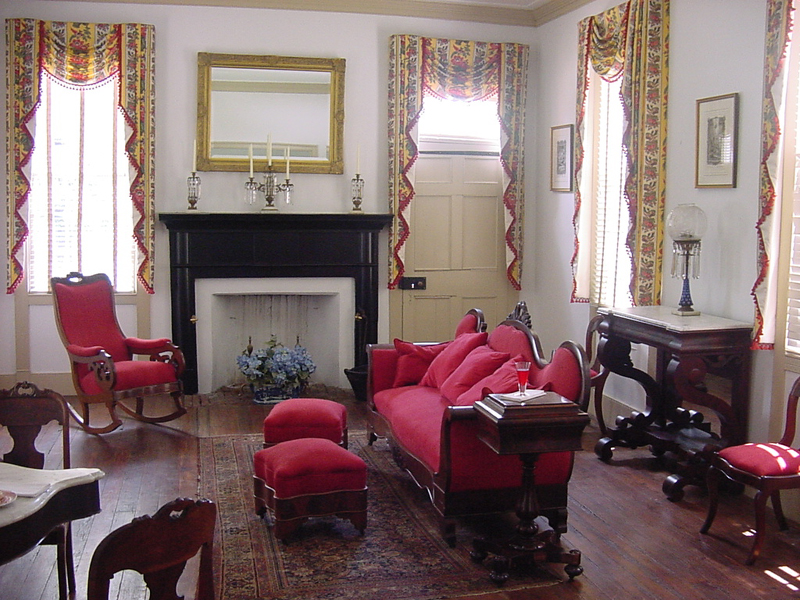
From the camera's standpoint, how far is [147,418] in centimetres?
596

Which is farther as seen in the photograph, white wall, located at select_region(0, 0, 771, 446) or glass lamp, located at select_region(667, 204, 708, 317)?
white wall, located at select_region(0, 0, 771, 446)

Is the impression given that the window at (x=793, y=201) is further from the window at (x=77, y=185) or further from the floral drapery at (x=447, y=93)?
the window at (x=77, y=185)

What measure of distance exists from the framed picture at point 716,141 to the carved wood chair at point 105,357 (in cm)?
368

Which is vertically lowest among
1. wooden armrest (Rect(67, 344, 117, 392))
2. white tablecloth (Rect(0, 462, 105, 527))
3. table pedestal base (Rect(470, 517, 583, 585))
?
table pedestal base (Rect(470, 517, 583, 585))

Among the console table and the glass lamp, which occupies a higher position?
the glass lamp

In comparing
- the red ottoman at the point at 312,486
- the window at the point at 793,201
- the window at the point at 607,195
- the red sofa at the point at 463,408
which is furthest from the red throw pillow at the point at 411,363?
the window at the point at 793,201

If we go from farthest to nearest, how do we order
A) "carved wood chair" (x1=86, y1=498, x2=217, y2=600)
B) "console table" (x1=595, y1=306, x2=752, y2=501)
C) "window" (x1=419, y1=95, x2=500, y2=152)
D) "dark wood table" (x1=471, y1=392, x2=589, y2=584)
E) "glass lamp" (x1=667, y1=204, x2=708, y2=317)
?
"window" (x1=419, y1=95, x2=500, y2=152) → "glass lamp" (x1=667, y1=204, x2=708, y2=317) → "console table" (x1=595, y1=306, x2=752, y2=501) → "dark wood table" (x1=471, y1=392, x2=589, y2=584) → "carved wood chair" (x1=86, y1=498, x2=217, y2=600)

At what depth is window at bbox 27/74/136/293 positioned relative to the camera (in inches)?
258

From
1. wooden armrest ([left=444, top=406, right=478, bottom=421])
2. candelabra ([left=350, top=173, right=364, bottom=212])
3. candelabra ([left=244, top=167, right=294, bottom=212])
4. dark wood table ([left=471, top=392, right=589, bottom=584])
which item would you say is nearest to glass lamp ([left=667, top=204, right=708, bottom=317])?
dark wood table ([left=471, top=392, right=589, bottom=584])

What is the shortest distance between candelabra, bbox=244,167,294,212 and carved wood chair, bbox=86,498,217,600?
4899 millimetres

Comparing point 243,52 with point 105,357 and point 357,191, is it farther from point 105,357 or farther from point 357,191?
point 105,357

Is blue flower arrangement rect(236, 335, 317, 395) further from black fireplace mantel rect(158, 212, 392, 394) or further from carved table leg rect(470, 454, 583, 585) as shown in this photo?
carved table leg rect(470, 454, 583, 585)

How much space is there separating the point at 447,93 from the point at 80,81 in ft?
9.39

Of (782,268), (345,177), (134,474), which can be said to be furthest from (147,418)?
(782,268)
